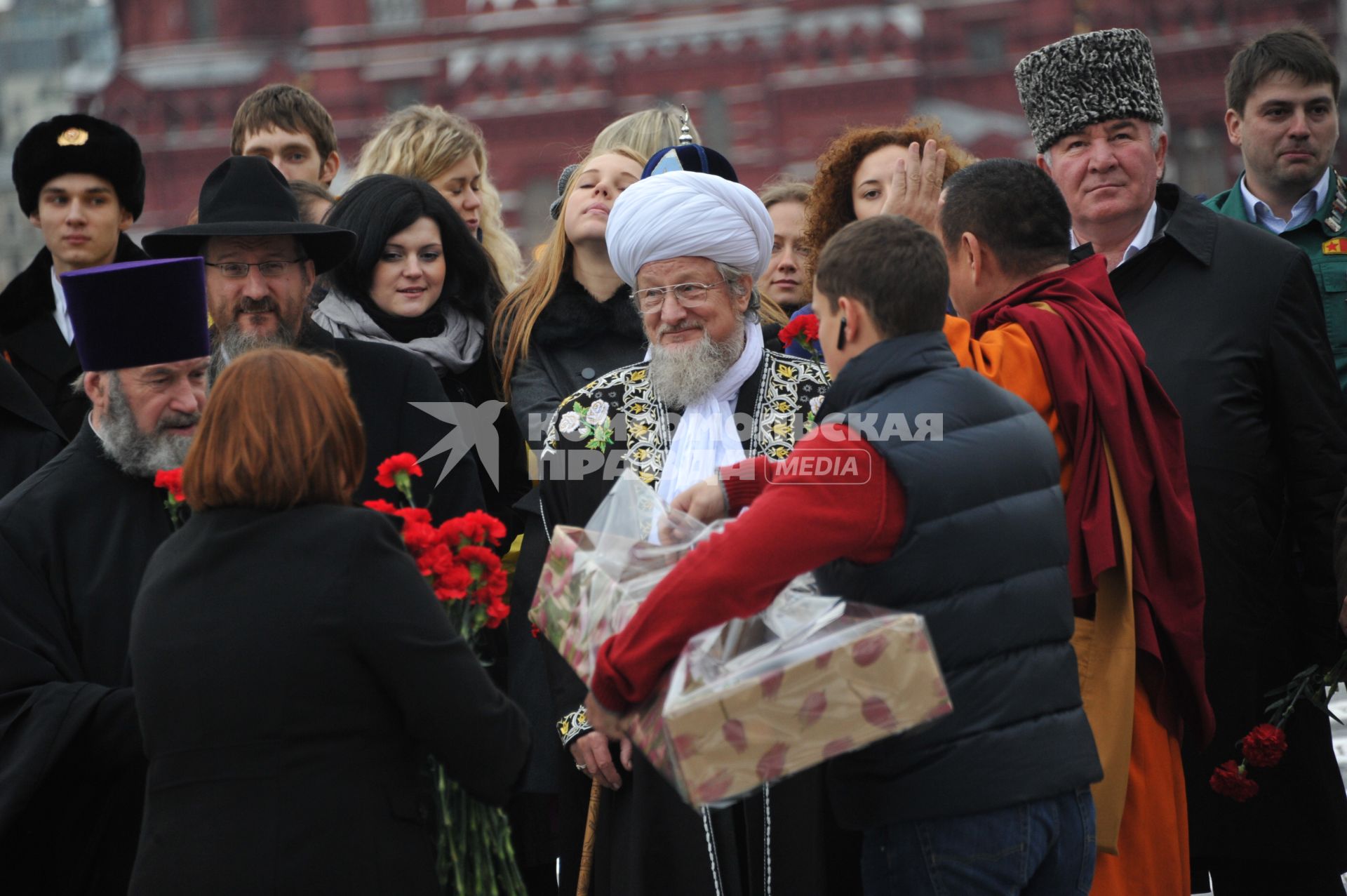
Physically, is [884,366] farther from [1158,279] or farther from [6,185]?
[6,185]

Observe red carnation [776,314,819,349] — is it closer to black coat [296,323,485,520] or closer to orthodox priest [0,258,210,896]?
black coat [296,323,485,520]

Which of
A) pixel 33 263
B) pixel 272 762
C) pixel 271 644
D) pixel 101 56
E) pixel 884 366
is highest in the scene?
pixel 101 56

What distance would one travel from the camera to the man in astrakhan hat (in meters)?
3.90

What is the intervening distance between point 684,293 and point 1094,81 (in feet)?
4.21

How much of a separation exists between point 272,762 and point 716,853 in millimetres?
1139

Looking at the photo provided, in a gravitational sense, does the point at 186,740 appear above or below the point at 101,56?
below

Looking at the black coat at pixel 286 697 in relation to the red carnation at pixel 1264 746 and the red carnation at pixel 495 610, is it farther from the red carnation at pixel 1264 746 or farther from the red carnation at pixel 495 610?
the red carnation at pixel 1264 746

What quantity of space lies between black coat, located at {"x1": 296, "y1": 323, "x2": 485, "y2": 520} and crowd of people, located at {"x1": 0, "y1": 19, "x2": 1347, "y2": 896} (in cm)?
1

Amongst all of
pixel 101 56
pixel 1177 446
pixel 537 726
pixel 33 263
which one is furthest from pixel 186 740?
pixel 101 56

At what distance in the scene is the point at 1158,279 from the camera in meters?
4.05

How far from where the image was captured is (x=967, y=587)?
8.67ft

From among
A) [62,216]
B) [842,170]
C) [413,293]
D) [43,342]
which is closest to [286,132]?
[62,216]

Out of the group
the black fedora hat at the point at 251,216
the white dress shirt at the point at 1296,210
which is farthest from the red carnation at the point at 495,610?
the white dress shirt at the point at 1296,210

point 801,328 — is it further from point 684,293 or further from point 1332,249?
point 1332,249
